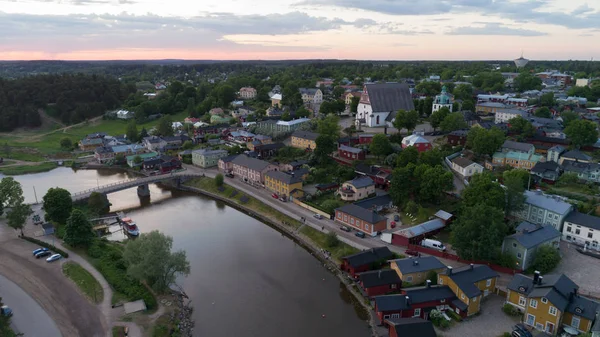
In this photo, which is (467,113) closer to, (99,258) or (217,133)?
(217,133)

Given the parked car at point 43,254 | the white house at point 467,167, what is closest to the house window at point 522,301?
the white house at point 467,167

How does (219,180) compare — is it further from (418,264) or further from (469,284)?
(469,284)

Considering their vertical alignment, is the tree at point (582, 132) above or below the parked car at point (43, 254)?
above

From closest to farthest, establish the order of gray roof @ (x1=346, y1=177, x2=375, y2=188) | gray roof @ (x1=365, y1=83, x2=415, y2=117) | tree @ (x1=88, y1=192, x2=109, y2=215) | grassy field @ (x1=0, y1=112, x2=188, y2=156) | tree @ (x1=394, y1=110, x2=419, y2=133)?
gray roof @ (x1=346, y1=177, x2=375, y2=188) → tree @ (x1=88, y1=192, x2=109, y2=215) → tree @ (x1=394, y1=110, x2=419, y2=133) → gray roof @ (x1=365, y1=83, x2=415, y2=117) → grassy field @ (x1=0, y1=112, x2=188, y2=156)

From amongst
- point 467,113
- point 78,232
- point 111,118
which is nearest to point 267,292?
point 78,232

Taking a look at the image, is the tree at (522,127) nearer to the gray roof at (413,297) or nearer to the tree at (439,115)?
the tree at (439,115)

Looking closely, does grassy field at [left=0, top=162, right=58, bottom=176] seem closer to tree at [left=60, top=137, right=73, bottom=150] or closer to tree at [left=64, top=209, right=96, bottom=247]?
tree at [left=60, top=137, right=73, bottom=150]

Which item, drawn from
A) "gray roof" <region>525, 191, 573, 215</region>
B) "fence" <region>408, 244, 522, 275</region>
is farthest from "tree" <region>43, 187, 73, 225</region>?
"gray roof" <region>525, 191, 573, 215</region>
